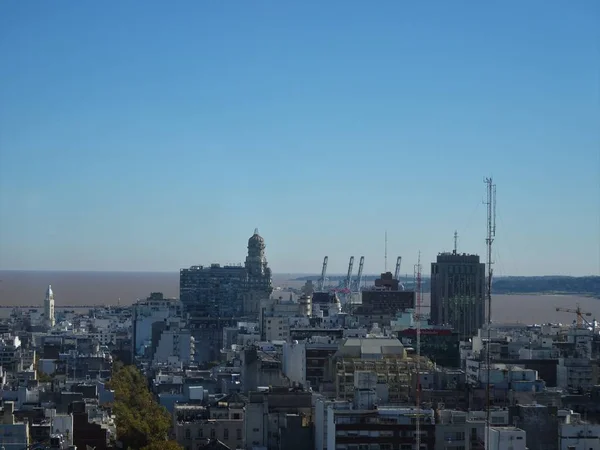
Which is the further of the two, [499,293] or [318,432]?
[499,293]

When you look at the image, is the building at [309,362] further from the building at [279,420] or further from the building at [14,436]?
the building at [14,436]

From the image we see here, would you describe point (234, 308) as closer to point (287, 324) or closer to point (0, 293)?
point (287, 324)

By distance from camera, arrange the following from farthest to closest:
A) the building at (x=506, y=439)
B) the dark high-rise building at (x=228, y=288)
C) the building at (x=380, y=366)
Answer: the dark high-rise building at (x=228, y=288), the building at (x=380, y=366), the building at (x=506, y=439)

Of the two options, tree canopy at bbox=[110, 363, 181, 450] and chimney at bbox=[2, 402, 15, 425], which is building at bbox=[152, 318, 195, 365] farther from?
chimney at bbox=[2, 402, 15, 425]

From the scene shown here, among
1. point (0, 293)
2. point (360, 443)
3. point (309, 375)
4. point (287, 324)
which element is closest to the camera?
point (360, 443)

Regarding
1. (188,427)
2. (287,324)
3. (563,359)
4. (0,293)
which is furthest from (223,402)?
(0,293)

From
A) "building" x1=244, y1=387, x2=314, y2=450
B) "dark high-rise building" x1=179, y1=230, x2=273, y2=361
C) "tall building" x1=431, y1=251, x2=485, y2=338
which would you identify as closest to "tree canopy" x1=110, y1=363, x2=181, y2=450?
"building" x1=244, y1=387, x2=314, y2=450

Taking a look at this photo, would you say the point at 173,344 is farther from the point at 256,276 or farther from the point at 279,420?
the point at 279,420

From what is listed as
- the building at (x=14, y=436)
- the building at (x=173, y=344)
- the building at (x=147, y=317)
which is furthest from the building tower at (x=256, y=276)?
the building at (x=14, y=436)
